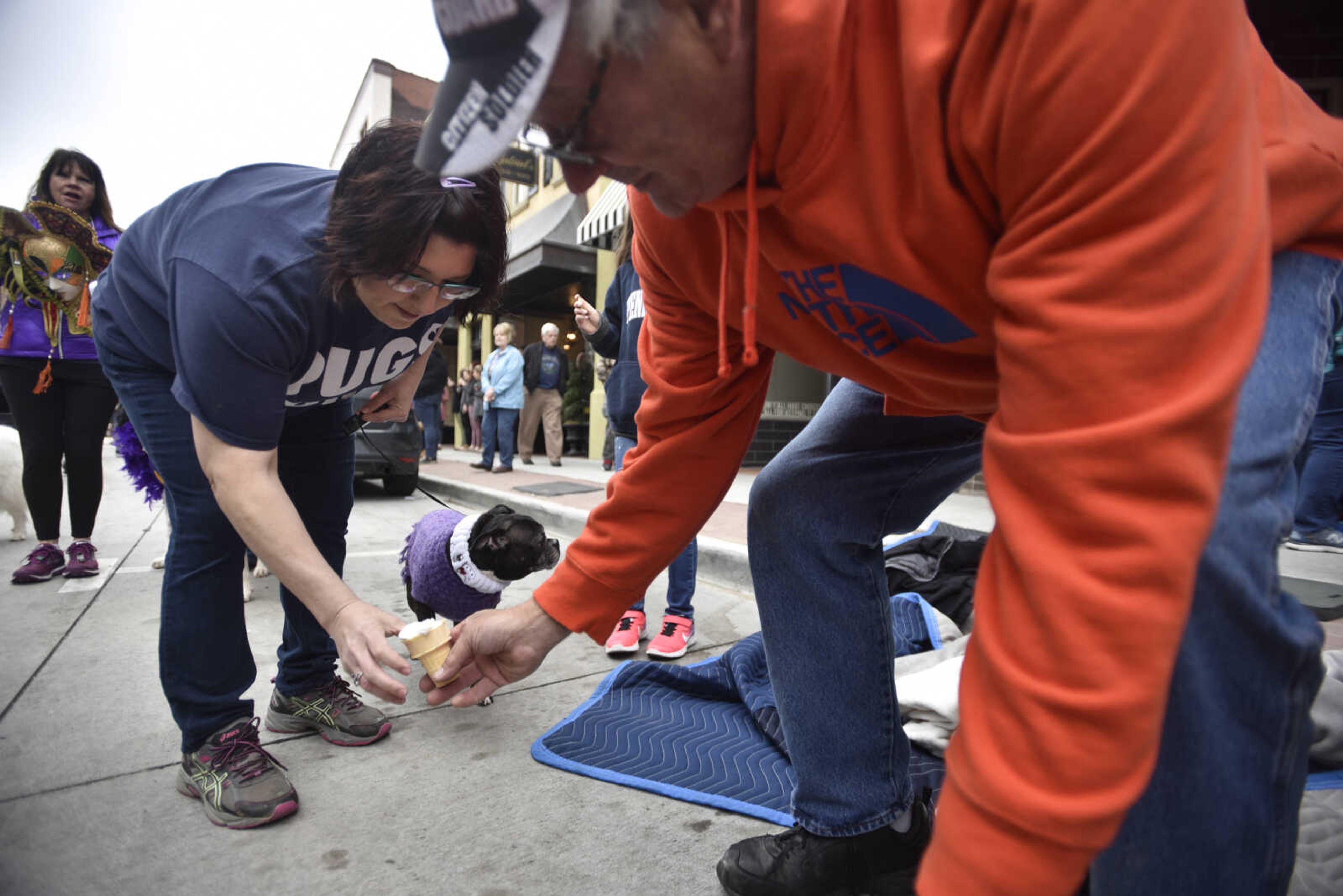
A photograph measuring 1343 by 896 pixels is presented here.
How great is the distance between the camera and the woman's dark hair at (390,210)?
1.44m

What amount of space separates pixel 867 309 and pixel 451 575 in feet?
5.63

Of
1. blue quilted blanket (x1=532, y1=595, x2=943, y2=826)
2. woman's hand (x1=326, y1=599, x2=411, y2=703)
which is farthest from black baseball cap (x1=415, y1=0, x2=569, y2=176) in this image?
blue quilted blanket (x1=532, y1=595, x2=943, y2=826)

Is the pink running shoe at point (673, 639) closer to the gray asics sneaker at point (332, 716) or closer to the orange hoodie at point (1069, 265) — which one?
the gray asics sneaker at point (332, 716)

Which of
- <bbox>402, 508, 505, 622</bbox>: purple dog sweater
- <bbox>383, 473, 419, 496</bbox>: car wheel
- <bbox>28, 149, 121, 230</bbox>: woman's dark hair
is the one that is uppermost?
<bbox>28, 149, 121, 230</bbox>: woman's dark hair

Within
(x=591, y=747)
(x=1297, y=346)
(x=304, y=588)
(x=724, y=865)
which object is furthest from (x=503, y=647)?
(x=1297, y=346)

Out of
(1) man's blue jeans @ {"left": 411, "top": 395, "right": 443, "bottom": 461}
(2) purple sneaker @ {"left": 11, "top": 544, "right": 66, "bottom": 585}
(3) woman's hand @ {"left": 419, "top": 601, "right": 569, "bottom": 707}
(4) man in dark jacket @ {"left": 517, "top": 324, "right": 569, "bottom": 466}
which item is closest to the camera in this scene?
(3) woman's hand @ {"left": 419, "top": 601, "right": 569, "bottom": 707}

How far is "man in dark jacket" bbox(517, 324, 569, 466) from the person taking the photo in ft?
30.7

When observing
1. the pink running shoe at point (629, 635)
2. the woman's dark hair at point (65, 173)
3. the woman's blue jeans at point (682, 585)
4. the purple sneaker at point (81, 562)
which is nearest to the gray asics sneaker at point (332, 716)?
the pink running shoe at point (629, 635)

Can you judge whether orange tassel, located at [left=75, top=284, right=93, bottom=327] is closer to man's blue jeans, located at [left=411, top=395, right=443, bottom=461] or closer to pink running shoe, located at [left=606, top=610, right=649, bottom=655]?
pink running shoe, located at [left=606, top=610, right=649, bottom=655]

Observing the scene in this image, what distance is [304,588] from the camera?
52.9 inches

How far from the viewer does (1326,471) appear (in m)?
3.59

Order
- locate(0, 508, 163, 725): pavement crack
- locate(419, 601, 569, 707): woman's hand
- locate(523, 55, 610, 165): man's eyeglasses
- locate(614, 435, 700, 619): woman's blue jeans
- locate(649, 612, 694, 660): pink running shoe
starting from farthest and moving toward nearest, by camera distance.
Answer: locate(614, 435, 700, 619): woman's blue jeans
locate(649, 612, 694, 660): pink running shoe
locate(0, 508, 163, 725): pavement crack
locate(419, 601, 569, 707): woman's hand
locate(523, 55, 610, 165): man's eyeglasses

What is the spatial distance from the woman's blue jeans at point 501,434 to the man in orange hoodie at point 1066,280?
320 inches

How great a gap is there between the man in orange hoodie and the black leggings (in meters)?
→ 3.53
